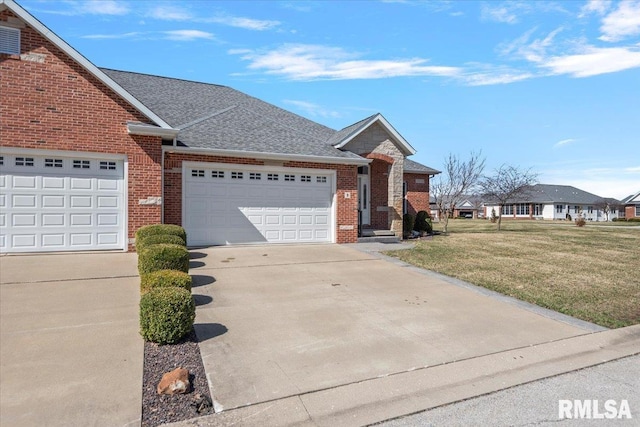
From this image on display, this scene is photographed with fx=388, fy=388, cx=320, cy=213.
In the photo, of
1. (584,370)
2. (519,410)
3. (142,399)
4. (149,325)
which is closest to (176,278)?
(149,325)

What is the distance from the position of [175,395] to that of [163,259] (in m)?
3.82

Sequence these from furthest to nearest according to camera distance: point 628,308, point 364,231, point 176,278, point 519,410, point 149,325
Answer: point 364,231 → point 628,308 → point 176,278 → point 149,325 → point 519,410

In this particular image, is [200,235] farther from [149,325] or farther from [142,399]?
[142,399]

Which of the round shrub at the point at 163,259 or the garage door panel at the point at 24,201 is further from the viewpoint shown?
the garage door panel at the point at 24,201

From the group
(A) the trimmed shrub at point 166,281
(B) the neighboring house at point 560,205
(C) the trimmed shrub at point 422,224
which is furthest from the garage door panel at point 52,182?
(B) the neighboring house at point 560,205

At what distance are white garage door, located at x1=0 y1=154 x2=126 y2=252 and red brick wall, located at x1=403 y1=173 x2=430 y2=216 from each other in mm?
16984

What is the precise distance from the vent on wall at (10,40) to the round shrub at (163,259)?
757 centimetres

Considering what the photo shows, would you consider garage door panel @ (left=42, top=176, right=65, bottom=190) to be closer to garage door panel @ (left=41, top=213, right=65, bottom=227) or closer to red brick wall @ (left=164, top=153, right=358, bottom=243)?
garage door panel @ (left=41, top=213, right=65, bottom=227)

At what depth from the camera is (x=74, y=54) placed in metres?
10.7

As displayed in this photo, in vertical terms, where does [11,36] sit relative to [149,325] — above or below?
above

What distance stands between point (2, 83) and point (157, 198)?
4789 mm

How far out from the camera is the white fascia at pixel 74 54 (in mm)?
10021

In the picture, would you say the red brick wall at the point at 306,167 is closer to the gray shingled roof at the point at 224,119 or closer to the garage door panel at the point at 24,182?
the gray shingled roof at the point at 224,119

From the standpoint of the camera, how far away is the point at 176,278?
590 cm
